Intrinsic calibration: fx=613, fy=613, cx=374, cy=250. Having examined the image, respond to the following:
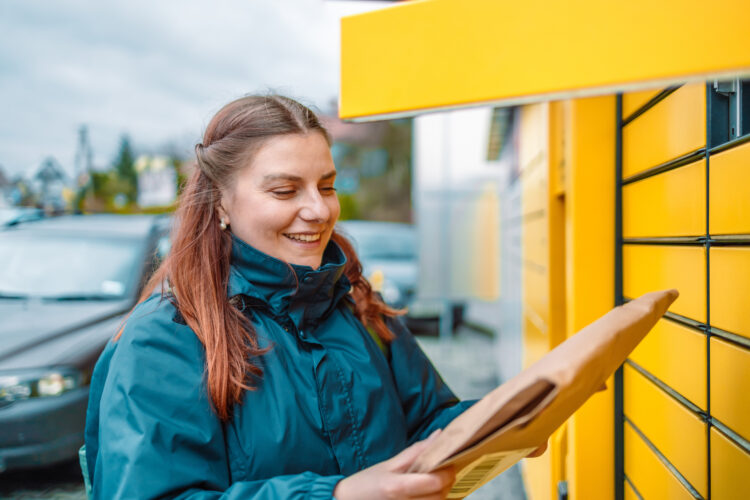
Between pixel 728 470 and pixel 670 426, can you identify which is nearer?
pixel 728 470

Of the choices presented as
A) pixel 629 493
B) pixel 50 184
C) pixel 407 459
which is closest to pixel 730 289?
pixel 407 459

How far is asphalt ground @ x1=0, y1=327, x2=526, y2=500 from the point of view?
405cm

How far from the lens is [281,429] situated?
1.39 metres

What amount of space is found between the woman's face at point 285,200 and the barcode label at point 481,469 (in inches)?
27.6

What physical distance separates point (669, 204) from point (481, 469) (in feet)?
3.50

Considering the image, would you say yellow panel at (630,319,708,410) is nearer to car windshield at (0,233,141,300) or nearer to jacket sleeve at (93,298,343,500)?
jacket sleeve at (93,298,343,500)

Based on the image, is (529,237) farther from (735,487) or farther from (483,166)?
(483,166)

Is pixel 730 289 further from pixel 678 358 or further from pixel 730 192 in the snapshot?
pixel 678 358

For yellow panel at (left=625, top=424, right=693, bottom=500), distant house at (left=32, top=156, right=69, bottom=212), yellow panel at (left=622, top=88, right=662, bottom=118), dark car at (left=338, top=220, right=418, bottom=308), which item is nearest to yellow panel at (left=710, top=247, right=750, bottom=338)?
yellow panel at (left=625, top=424, right=693, bottom=500)

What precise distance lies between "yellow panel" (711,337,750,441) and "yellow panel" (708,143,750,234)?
267 mm

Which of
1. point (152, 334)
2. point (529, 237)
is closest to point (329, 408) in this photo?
point (152, 334)

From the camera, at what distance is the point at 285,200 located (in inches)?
61.9

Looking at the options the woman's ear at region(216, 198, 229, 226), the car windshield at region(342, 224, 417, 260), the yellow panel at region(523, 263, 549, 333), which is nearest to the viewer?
the woman's ear at region(216, 198, 229, 226)

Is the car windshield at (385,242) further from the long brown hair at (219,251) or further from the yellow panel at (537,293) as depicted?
the long brown hair at (219,251)
